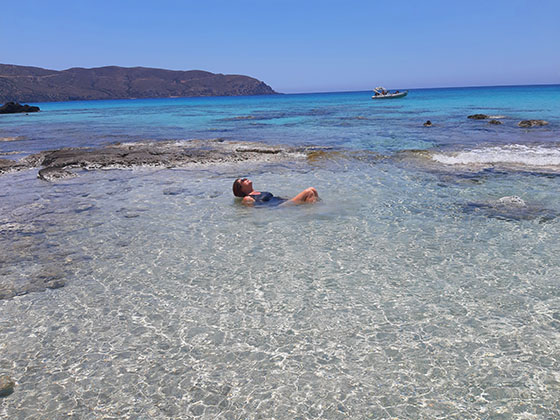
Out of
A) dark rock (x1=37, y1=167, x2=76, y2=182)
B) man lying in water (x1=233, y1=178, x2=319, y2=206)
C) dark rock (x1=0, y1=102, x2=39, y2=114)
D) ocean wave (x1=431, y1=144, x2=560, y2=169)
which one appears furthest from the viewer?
dark rock (x1=0, y1=102, x2=39, y2=114)

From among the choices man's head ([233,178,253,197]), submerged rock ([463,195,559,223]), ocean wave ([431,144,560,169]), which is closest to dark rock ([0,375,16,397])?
man's head ([233,178,253,197])

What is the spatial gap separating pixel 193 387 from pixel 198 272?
9.39 ft

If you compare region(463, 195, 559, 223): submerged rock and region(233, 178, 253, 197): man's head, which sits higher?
region(233, 178, 253, 197): man's head

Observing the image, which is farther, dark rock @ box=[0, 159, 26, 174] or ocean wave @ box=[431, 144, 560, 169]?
dark rock @ box=[0, 159, 26, 174]

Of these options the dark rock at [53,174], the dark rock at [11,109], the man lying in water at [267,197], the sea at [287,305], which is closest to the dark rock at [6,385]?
the sea at [287,305]

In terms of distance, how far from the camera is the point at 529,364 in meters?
4.41

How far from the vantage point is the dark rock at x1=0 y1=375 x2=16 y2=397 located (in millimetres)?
4244

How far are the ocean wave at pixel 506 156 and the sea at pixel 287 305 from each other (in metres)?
3.68

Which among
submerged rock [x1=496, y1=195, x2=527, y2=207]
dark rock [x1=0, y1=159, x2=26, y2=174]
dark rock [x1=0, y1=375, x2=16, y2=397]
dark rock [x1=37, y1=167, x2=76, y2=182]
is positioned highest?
dark rock [x1=0, y1=159, x2=26, y2=174]

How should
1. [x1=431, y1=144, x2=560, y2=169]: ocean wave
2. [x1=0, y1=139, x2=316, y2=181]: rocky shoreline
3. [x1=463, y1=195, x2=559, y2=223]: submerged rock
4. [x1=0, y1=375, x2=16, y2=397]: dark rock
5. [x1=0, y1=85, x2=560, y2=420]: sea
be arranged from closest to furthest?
[x1=0, y1=85, x2=560, y2=420]: sea → [x1=0, y1=375, x2=16, y2=397]: dark rock → [x1=463, y1=195, x2=559, y2=223]: submerged rock → [x1=431, y1=144, x2=560, y2=169]: ocean wave → [x1=0, y1=139, x2=316, y2=181]: rocky shoreline

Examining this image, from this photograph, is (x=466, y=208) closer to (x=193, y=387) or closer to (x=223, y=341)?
(x=223, y=341)

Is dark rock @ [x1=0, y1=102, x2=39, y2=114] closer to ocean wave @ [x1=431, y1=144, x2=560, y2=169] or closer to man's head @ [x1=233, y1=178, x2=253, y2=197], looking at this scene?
man's head @ [x1=233, y1=178, x2=253, y2=197]

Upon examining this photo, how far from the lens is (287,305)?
5.81 metres

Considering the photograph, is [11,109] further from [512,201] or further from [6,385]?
[512,201]
